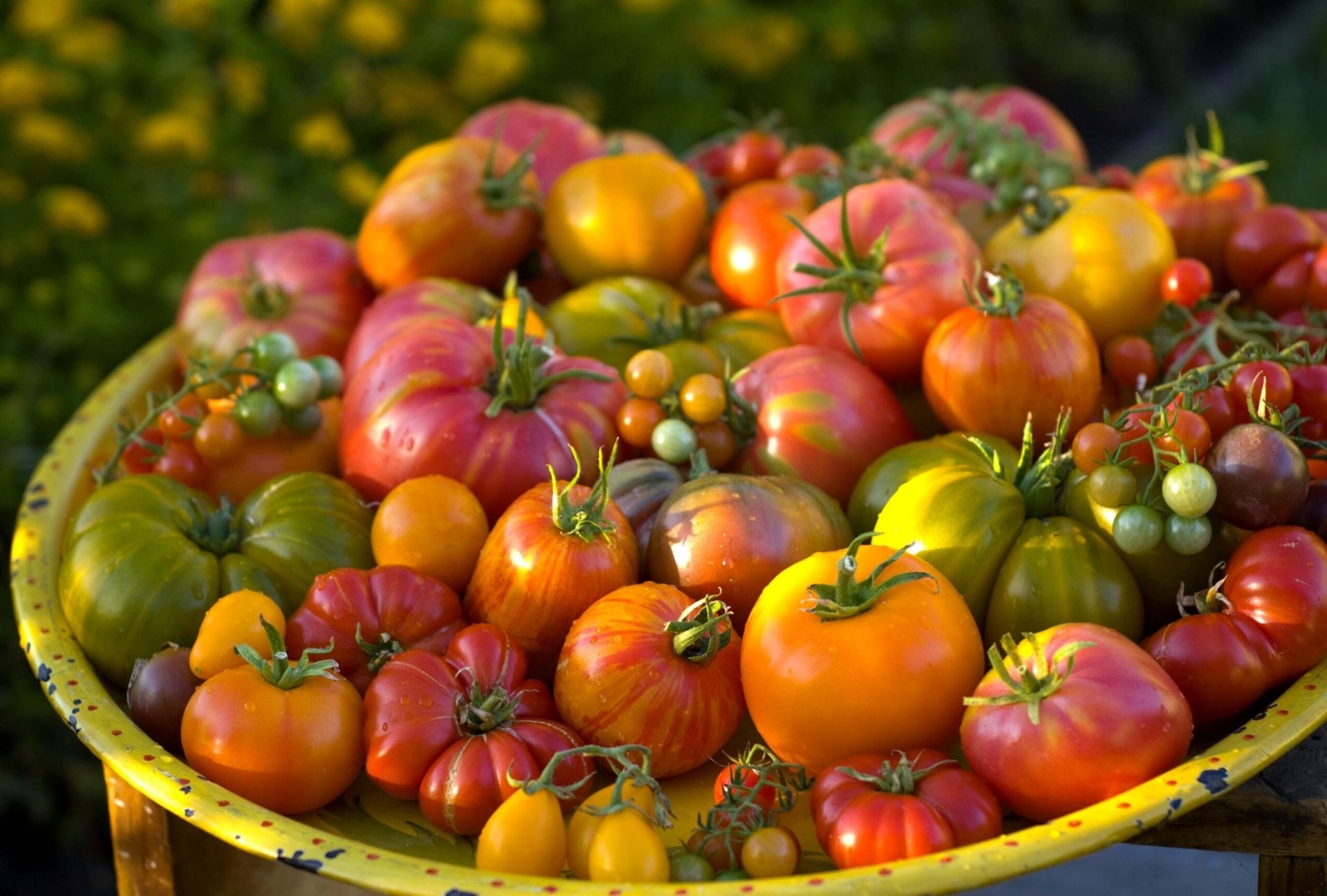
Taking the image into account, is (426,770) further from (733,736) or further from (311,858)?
(733,736)

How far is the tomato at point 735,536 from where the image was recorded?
1507 millimetres

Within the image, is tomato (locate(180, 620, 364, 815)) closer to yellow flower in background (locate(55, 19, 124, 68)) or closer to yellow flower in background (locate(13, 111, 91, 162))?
yellow flower in background (locate(13, 111, 91, 162))

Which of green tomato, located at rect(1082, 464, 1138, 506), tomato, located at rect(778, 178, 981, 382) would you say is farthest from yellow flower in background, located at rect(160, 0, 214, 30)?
green tomato, located at rect(1082, 464, 1138, 506)

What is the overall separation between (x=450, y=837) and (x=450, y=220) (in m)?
1.04

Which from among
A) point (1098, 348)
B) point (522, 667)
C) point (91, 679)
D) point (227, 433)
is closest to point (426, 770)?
point (522, 667)

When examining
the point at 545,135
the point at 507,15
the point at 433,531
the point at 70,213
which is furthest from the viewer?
the point at 507,15

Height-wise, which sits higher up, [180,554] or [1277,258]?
[1277,258]

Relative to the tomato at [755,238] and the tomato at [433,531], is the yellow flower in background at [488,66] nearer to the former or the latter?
the tomato at [755,238]

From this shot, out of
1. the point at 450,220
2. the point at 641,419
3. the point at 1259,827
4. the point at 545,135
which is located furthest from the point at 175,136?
the point at 1259,827

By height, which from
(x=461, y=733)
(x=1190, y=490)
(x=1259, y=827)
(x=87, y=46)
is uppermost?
A: (x=87, y=46)

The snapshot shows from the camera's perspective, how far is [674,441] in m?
1.65

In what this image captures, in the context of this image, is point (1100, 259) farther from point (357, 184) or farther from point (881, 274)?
point (357, 184)

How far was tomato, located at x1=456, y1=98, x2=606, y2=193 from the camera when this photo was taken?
92.6 inches

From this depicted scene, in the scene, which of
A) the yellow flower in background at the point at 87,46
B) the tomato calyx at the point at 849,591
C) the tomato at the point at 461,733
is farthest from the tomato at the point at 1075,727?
the yellow flower in background at the point at 87,46
